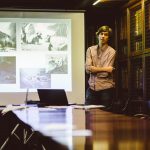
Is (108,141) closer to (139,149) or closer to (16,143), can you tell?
(139,149)

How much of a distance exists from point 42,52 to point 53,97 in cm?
225

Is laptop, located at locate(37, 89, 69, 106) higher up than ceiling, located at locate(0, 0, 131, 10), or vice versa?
ceiling, located at locate(0, 0, 131, 10)

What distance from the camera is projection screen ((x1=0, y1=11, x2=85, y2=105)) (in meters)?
6.99

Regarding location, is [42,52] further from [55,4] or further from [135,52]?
[135,52]

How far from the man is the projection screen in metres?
1.24

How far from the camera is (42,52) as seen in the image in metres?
7.09

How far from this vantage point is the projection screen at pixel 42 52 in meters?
6.99

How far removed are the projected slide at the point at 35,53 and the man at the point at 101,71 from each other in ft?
4.13

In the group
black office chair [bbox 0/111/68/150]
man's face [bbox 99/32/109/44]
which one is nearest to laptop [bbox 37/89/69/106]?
black office chair [bbox 0/111/68/150]

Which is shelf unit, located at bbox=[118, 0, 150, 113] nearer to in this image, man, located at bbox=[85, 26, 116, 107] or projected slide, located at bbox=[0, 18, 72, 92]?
→ man, located at bbox=[85, 26, 116, 107]

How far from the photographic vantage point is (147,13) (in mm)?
5988

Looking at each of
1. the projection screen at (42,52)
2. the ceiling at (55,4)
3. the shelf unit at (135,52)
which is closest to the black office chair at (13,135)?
the projection screen at (42,52)

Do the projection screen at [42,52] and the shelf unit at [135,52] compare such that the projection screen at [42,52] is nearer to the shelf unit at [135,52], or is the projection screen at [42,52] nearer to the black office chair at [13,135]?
the shelf unit at [135,52]

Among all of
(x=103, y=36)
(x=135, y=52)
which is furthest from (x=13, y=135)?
(x=135, y=52)
